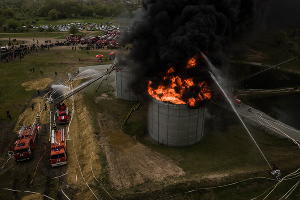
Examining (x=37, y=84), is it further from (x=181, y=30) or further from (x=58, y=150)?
(x=181, y=30)

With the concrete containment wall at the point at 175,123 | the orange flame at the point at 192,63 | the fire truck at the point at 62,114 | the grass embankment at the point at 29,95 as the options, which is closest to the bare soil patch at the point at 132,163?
the concrete containment wall at the point at 175,123

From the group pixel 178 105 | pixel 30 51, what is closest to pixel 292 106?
pixel 178 105

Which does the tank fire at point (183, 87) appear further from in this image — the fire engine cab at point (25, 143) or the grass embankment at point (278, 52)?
the grass embankment at point (278, 52)

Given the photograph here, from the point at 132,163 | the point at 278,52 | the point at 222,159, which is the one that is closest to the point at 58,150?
the point at 132,163

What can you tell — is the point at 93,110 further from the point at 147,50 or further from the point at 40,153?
the point at 147,50

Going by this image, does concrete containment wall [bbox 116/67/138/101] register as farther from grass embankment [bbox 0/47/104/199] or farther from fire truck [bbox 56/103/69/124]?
grass embankment [bbox 0/47/104/199]

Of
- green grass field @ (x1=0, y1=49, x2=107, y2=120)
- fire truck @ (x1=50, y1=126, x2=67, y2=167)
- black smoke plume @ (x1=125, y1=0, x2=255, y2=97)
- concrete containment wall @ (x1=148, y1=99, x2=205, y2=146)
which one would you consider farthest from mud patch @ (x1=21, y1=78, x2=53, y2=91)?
concrete containment wall @ (x1=148, y1=99, x2=205, y2=146)

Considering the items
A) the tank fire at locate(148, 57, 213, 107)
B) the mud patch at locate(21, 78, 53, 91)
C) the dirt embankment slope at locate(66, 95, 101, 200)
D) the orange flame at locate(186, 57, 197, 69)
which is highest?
the orange flame at locate(186, 57, 197, 69)
